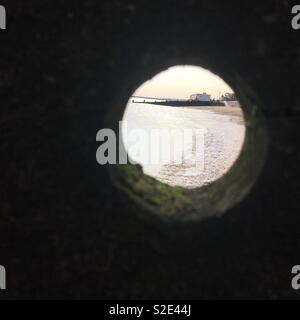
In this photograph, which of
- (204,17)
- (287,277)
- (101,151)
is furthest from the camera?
(287,277)

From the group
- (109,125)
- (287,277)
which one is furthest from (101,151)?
(287,277)

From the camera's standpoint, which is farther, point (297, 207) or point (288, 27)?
point (297, 207)

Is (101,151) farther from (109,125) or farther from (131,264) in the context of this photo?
(131,264)

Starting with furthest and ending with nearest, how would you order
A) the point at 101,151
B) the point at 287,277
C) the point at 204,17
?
the point at 287,277, the point at 101,151, the point at 204,17

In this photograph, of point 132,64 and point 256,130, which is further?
point 256,130

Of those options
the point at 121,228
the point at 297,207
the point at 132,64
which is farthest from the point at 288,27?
the point at 121,228

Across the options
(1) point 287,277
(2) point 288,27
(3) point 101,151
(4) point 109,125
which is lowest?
(1) point 287,277

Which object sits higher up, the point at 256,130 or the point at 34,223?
the point at 256,130
